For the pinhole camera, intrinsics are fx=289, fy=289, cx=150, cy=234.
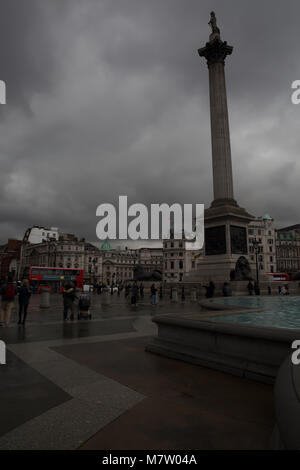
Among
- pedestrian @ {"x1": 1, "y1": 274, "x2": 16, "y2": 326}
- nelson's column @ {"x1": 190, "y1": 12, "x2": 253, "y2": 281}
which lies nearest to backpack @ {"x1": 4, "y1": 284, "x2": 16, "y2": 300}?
pedestrian @ {"x1": 1, "y1": 274, "x2": 16, "y2": 326}

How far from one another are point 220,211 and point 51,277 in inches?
1125

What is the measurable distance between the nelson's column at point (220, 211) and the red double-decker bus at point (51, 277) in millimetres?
20726

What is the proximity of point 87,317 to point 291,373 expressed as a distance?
1187 centimetres

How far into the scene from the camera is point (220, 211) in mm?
30047

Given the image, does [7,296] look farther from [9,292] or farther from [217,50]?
[217,50]

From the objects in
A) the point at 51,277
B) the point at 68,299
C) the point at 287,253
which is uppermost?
the point at 287,253

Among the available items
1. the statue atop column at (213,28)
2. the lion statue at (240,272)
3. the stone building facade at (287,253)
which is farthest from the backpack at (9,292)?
the stone building facade at (287,253)

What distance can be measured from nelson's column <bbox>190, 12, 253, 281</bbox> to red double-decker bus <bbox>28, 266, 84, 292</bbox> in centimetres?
2073

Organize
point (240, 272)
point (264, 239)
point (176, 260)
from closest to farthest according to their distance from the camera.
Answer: point (240, 272) < point (264, 239) < point (176, 260)

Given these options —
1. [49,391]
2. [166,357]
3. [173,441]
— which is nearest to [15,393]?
[49,391]

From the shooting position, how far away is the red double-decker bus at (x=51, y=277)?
43.5 metres

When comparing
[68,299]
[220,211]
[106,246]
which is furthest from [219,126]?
[106,246]

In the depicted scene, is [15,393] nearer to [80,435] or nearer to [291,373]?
[80,435]
